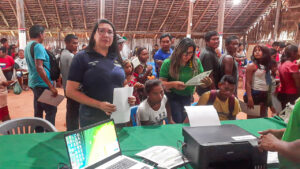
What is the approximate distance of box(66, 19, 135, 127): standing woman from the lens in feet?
5.32

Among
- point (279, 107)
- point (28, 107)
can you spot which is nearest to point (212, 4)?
point (279, 107)

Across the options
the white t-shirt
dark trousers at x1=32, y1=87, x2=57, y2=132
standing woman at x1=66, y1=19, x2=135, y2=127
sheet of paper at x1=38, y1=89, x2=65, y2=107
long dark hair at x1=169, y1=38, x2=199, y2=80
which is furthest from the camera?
dark trousers at x1=32, y1=87, x2=57, y2=132

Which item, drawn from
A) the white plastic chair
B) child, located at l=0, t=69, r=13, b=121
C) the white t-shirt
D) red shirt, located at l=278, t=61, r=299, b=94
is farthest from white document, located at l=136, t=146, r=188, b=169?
red shirt, located at l=278, t=61, r=299, b=94

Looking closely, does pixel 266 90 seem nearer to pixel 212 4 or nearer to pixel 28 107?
pixel 28 107

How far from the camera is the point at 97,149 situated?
1.24 meters

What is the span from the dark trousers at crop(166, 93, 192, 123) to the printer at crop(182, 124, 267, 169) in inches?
46.9

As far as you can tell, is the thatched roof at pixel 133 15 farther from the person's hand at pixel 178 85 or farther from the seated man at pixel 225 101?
the seated man at pixel 225 101

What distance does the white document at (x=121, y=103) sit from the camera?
1.57 meters

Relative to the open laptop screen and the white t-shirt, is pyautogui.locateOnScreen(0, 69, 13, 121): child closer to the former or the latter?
the white t-shirt

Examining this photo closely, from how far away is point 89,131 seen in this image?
3.97 feet

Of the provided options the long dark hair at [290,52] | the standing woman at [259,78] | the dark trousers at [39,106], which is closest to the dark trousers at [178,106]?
the standing woman at [259,78]

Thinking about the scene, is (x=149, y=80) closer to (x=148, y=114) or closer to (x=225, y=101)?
(x=148, y=114)

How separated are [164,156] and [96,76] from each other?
78 cm

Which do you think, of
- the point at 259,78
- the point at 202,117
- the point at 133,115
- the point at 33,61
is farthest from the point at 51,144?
the point at 259,78
